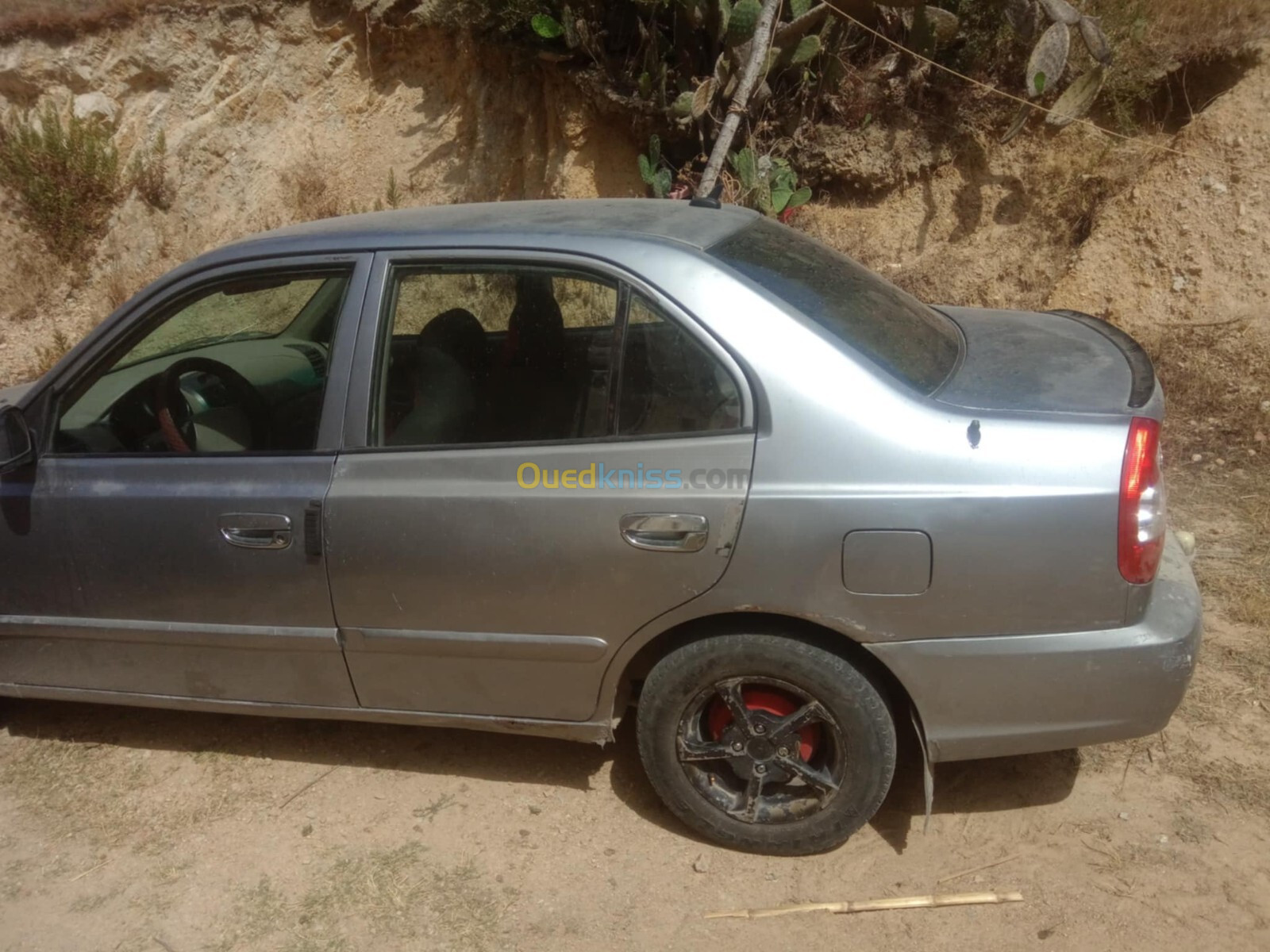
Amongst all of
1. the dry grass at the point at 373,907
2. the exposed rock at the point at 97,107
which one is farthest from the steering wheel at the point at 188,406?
the exposed rock at the point at 97,107

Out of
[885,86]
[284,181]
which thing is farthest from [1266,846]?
[284,181]

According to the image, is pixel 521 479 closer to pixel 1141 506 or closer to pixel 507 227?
pixel 507 227

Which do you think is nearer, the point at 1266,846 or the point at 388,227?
the point at 1266,846

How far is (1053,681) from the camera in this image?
278 cm

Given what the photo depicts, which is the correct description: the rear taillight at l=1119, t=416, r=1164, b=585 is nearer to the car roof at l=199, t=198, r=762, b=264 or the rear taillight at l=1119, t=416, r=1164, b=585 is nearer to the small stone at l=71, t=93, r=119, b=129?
the car roof at l=199, t=198, r=762, b=264

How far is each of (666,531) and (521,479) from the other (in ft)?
1.41

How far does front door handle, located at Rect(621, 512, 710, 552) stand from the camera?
9.31 ft

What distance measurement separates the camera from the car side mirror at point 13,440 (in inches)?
132

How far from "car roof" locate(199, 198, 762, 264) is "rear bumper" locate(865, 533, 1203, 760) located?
1.31 metres

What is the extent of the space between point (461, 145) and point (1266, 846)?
8195mm

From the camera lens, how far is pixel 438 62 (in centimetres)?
962

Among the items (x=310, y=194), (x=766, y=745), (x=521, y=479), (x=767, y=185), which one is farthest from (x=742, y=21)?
(x=766, y=745)

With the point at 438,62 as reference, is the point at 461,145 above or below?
below

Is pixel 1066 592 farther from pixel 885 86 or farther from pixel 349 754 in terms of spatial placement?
pixel 885 86
